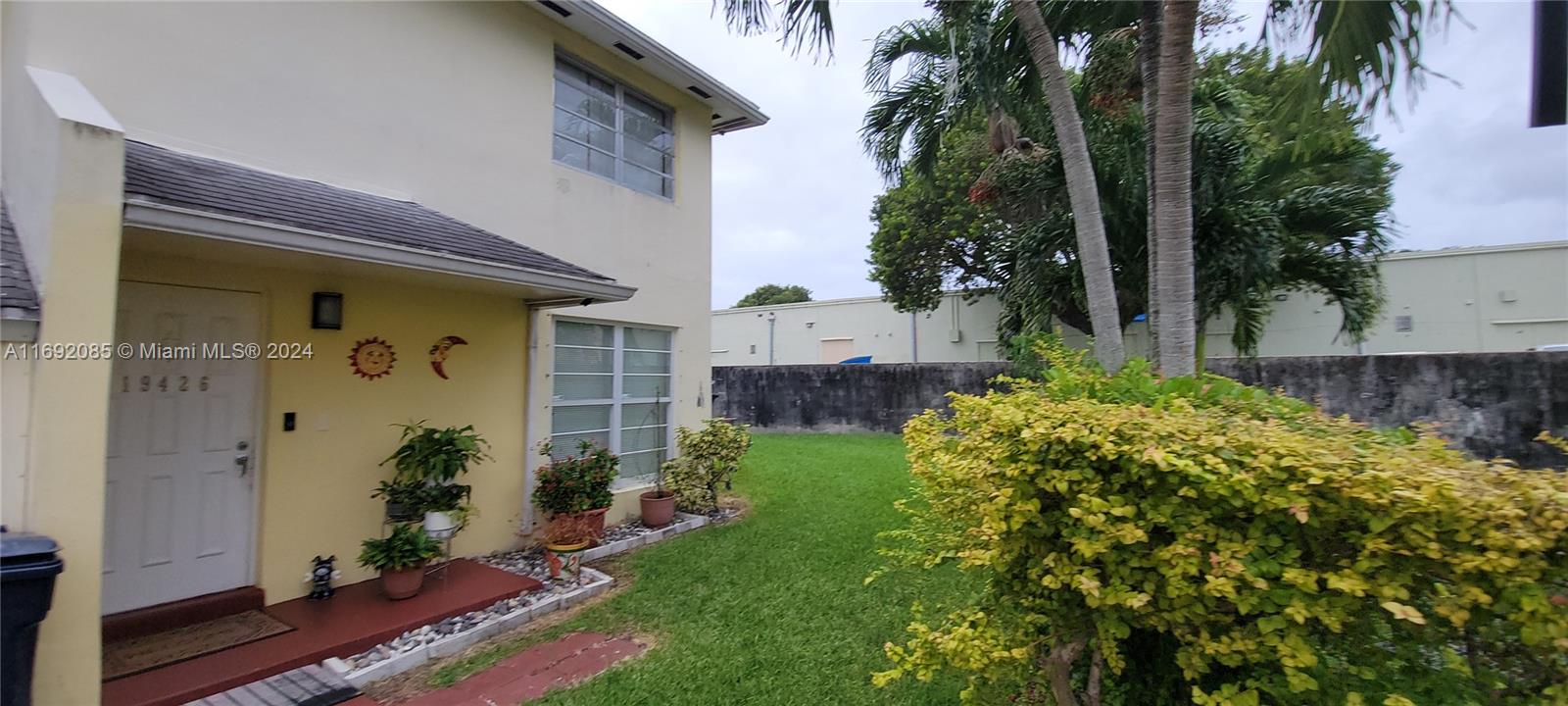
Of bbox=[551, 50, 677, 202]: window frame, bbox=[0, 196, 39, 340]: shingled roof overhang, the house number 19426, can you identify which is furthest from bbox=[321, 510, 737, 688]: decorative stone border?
bbox=[551, 50, 677, 202]: window frame

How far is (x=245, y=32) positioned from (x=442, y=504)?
3.86m

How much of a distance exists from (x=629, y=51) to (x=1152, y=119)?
554 centimetres

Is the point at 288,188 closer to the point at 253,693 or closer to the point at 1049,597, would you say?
the point at 253,693

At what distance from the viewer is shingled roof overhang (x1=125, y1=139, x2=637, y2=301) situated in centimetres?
333

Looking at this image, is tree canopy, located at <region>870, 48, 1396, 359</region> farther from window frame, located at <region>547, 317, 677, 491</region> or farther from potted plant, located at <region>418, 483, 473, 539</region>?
potted plant, located at <region>418, 483, 473, 539</region>

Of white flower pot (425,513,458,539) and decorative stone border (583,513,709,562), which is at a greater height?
white flower pot (425,513,458,539)

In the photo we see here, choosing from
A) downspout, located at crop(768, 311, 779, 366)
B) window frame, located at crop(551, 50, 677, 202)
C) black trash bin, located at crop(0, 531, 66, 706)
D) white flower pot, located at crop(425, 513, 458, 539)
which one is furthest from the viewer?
downspout, located at crop(768, 311, 779, 366)

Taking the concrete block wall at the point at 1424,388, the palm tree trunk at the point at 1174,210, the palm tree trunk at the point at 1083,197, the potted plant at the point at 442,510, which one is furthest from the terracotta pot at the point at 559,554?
the concrete block wall at the point at 1424,388

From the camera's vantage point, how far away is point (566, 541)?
19.1ft

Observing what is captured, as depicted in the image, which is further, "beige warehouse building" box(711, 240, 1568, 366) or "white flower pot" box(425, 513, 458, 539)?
"beige warehouse building" box(711, 240, 1568, 366)

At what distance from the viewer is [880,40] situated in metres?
7.38

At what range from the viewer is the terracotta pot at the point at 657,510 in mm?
7199

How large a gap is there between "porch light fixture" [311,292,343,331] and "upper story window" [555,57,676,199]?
2788 millimetres

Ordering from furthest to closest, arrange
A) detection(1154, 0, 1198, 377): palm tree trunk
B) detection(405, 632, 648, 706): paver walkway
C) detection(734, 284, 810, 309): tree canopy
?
detection(734, 284, 810, 309): tree canopy, detection(1154, 0, 1198, 377): palm tree trunk, detection(405, 632, 648, 706): paver walkway
